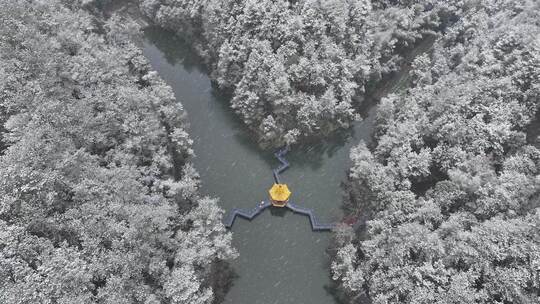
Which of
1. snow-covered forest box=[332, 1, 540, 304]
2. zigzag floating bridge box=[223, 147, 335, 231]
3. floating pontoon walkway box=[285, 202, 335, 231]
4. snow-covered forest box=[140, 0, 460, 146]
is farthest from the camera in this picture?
snow-covered forest box=[140, 0, 460, 146]

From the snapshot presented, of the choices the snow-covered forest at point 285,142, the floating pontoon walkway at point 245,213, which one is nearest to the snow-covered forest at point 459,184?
the snow-covered forest at point 285,142

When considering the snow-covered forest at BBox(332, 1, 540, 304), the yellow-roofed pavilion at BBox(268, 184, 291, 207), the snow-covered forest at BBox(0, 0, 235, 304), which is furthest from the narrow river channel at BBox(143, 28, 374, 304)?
the snow-covered forest at BBox(0, 0, 235, 304)

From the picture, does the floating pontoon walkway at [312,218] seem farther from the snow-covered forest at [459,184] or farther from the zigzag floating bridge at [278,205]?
the snow-covered forest at [459,184]

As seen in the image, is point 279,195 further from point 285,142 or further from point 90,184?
point 90,184

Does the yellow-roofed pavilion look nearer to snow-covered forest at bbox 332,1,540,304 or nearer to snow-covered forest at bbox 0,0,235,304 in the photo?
snow-covered forest at bbox 332,1,540,304

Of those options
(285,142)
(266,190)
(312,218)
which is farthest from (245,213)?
(285,142)

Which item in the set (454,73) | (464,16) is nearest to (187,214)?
(454,73)
